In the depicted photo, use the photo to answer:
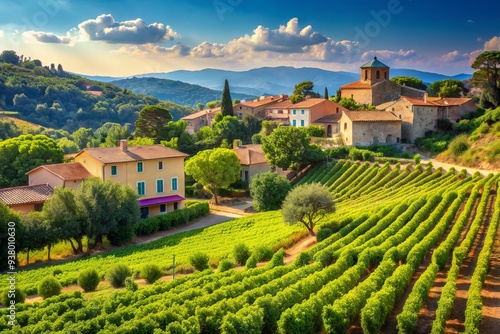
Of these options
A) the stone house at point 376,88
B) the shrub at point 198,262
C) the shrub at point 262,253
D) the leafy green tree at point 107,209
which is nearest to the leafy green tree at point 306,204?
the shrub at point 262,253

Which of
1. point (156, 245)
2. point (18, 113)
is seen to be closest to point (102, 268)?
point (156, 245)

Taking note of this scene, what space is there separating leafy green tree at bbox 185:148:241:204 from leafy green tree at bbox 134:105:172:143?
62.0 feet

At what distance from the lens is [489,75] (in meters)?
63.1

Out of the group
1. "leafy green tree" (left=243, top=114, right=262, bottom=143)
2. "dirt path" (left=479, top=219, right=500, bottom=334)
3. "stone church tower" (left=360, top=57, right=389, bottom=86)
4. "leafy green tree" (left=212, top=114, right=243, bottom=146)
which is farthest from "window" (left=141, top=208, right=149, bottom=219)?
"stone church tower" (left=360, top=57, right=389, bottom=86)

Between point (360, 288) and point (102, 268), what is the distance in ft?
47.6

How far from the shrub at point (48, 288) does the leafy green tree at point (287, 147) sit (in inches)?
1304

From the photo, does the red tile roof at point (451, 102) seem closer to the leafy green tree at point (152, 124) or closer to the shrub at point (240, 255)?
the leafy green tree at point (152, 124)

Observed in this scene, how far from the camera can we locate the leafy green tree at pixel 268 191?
1715 inches

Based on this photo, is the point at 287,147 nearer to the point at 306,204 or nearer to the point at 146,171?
the point at 146,171

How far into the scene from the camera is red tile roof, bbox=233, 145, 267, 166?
179 ft

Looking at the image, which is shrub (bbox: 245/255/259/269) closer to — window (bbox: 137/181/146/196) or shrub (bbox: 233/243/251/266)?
shrub (bbox: 233/243/251/266)

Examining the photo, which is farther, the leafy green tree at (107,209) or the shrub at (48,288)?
the leafy green tree at (107,209)

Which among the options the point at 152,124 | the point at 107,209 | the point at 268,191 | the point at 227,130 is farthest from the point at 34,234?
the point at 227,130

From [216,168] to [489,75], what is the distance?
37.7m
